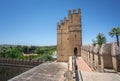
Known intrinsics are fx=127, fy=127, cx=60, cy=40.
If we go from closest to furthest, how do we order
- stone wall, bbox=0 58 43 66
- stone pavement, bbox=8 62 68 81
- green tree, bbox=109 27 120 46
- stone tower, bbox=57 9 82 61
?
stone pavement, bbox=8 62 68 81
stone tower, bbox=57 9 82 61
stone wall, bbox=0 58 43 66
green tree, bbox=109 27 120 46

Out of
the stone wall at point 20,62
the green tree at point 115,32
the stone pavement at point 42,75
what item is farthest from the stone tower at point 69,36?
the green tree at point 115,32

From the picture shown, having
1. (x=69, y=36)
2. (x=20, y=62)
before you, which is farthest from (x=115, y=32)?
(x=20, y=62)

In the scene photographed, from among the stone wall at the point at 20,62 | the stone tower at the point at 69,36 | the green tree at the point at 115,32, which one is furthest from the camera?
the green tree at the point at 115,32

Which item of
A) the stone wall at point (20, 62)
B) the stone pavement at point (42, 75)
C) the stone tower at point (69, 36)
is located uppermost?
the stone tower at point (69, 36)

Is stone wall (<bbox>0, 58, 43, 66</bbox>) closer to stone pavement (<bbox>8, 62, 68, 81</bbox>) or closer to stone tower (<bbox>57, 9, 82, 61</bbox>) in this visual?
stone tower (<bbox>57, 9, 82, 61</bbox>)

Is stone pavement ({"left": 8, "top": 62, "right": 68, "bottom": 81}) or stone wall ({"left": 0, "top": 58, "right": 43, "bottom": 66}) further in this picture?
stone wall ({"left": 0, "top": 58, "right": 43, "bottom": 66})

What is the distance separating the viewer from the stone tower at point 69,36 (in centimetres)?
2203

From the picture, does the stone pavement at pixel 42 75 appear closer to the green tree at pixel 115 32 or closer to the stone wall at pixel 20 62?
the stone wall at pixel 20 62

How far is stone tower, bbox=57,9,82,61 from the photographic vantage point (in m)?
22.0

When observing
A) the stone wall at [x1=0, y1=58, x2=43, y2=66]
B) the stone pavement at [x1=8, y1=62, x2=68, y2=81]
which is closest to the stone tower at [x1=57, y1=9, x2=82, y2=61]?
the stone wall at [x1=0, y1=58, x2=43, y2=66]

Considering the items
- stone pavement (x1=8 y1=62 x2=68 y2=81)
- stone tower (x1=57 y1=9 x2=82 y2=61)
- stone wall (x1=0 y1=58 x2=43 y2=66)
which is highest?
stone tower (x1=57 y1=9 x2=82 y2=61)

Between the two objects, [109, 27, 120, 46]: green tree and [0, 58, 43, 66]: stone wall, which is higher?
[109, 27, 120, 46]: green tree

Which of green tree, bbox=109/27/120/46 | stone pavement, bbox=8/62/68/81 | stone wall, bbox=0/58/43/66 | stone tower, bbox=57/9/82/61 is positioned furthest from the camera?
green tree, bbox=109/27/120/46

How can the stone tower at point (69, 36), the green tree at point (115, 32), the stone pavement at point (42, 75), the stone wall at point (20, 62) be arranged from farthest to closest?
the green tree at point (115, 32), the stone wall at point (20, 62), the stone tower at point (69, 36), the stone pavement at point (42, 75)
